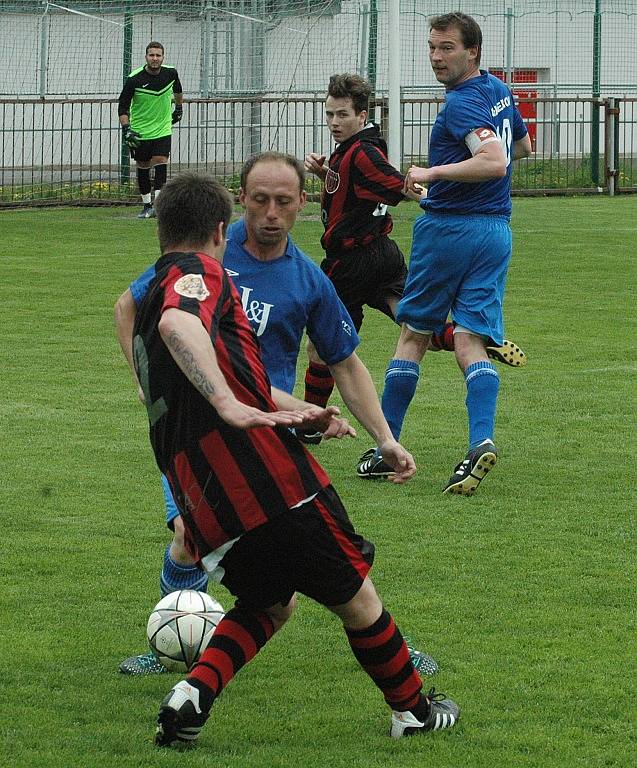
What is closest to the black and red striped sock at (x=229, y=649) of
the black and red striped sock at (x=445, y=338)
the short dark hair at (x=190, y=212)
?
the short dark hair at (x=190, y=212)

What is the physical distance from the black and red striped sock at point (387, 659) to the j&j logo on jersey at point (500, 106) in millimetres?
3667

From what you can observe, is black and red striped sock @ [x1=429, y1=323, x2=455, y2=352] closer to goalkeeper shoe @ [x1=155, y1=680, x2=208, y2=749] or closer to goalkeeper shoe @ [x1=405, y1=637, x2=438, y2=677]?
goalkeeper shoe @ [x1=405, y1=637, x2=438, y2=677]

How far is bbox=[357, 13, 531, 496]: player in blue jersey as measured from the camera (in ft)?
22.0

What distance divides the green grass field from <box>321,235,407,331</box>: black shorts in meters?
0.79

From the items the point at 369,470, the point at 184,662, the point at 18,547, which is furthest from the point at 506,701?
the point at 369,470

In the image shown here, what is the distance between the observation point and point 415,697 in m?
3.87

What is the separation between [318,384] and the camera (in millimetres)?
7953

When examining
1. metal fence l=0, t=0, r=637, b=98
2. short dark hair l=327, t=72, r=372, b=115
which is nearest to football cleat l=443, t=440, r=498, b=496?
short dark hair l=327, t=72, r=372, b=115

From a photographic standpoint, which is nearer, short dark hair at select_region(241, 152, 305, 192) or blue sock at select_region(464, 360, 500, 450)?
short dark hair at select_region(241, 152, 305, 192)

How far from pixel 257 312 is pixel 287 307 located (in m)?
0.13

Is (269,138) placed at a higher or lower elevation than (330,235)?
higher

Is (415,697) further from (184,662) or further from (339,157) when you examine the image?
(339,157)

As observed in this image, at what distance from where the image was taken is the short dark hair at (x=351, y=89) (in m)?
7.45

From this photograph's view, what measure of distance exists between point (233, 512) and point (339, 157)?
4496 millimetres
